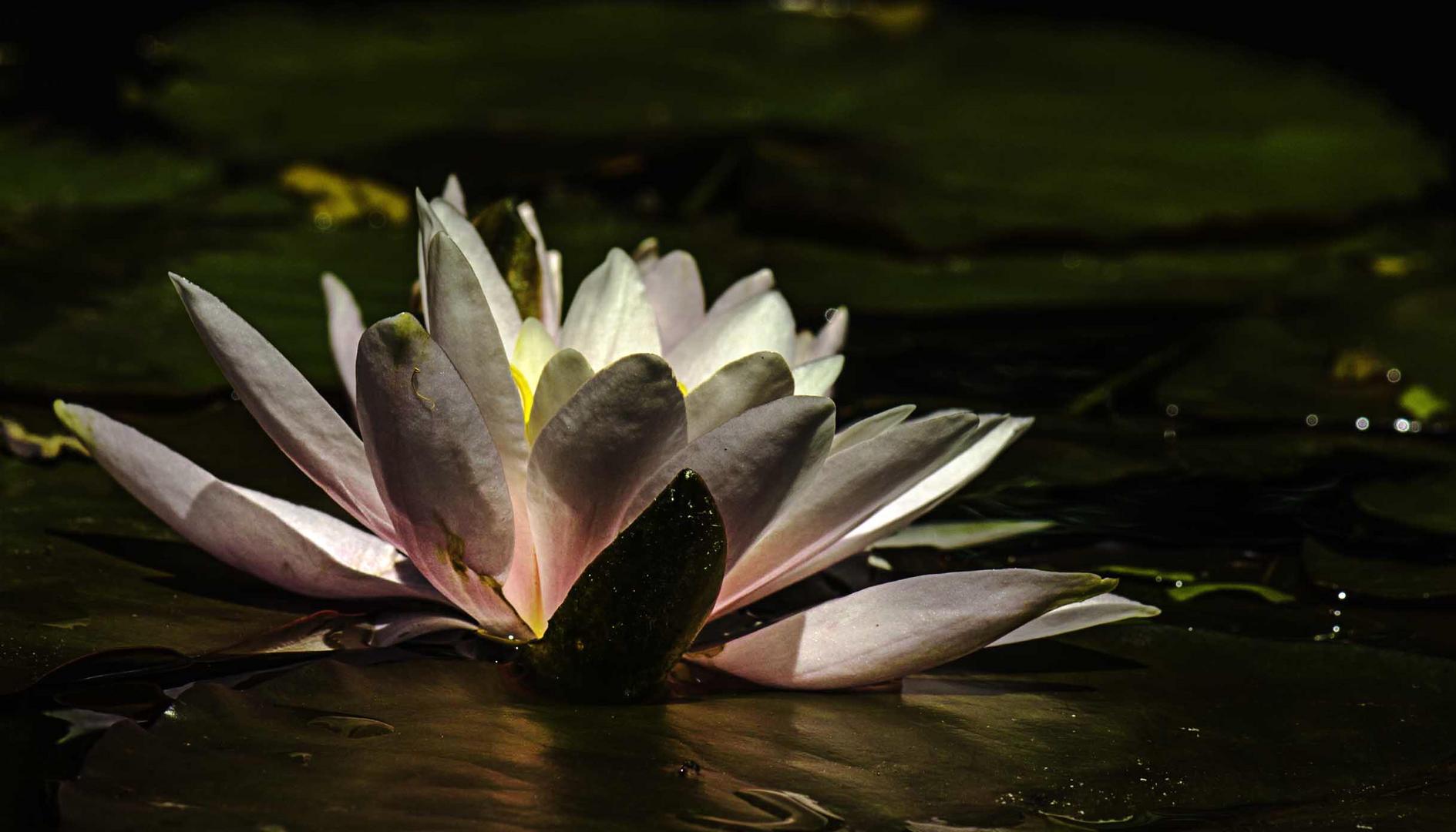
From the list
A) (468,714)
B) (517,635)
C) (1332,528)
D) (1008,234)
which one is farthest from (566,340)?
(1008,234)

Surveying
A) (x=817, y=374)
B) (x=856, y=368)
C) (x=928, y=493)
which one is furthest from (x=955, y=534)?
(x=856, y=368)

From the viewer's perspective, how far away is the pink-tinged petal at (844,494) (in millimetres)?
1152

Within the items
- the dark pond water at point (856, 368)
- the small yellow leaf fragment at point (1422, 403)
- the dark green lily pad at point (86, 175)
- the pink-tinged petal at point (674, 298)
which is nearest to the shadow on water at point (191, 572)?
the dark pond water at point (856, 368)

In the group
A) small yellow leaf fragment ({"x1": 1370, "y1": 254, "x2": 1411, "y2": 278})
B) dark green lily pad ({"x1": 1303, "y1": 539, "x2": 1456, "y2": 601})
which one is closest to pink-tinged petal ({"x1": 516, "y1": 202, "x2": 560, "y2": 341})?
dark green lily pad ({"x1": 1303, "y1": 539, "x2": 1456, "y2": 601})

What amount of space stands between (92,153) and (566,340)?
200 cm

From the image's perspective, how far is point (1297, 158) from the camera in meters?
3.44

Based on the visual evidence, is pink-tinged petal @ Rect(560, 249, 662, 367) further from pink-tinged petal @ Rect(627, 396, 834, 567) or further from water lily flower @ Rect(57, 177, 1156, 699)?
pink-tinged petal @ Rect(627, 396, 834, 567)

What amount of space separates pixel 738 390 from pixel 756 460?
0.29 feet

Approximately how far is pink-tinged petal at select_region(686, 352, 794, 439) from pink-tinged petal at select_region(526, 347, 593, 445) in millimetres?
94

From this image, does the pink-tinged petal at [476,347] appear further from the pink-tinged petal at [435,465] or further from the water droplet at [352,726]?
the water droplet at [352,726]

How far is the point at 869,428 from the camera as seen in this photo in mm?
1225

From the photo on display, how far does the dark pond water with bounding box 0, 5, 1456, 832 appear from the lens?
993 mm

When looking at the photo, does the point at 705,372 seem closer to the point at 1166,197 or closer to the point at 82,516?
the point at 82,516

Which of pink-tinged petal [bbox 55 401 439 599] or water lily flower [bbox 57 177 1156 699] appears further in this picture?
pink-tinged petal [bbox 55 401 439 599]
